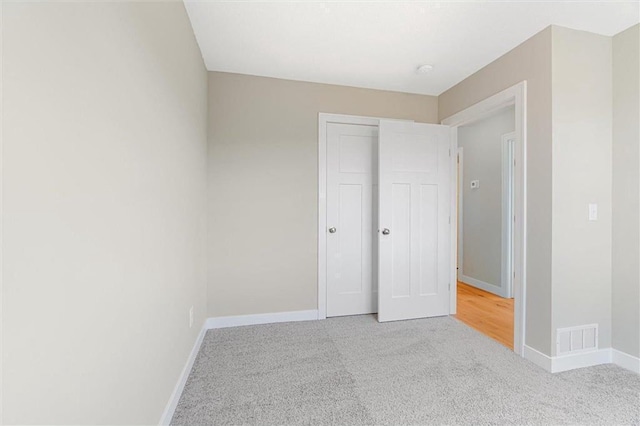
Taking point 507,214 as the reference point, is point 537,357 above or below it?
below

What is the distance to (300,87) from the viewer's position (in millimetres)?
2818

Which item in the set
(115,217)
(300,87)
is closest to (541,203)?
(300,87)

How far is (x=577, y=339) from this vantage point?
199 cm

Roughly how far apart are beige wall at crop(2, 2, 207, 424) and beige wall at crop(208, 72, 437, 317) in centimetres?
114

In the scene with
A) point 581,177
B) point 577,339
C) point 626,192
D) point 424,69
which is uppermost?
point 424,69

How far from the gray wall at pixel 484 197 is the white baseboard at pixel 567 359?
166cm

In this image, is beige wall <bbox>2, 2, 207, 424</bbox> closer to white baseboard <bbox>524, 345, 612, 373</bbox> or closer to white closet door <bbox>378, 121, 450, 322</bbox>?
white closet door <bbox>378, 121, 450, 322</bbox>

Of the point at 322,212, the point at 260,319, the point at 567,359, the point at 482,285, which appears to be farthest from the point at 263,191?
the point at 482,285

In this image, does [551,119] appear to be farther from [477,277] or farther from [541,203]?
[477,277]

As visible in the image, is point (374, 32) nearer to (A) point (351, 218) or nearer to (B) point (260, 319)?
(A) point (351, 218)

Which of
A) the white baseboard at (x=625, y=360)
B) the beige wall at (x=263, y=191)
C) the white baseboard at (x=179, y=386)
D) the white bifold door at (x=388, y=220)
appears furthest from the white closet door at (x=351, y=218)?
the white baseboard at (x=625, y=360)

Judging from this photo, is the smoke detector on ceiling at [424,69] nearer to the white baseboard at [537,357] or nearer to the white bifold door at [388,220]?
the white bifold door at [388,220]

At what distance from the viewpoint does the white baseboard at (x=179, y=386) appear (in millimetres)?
1413

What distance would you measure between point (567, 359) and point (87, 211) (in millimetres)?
2868
